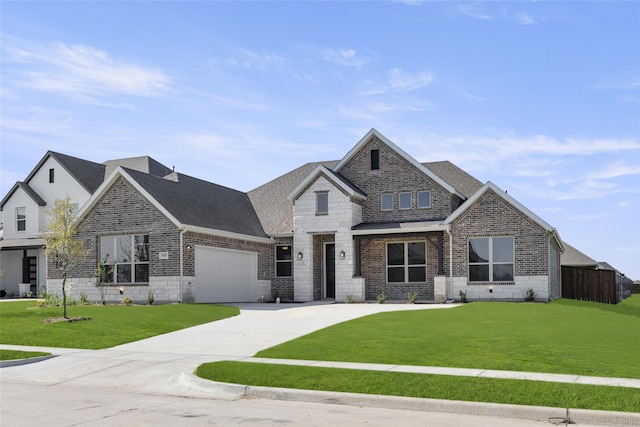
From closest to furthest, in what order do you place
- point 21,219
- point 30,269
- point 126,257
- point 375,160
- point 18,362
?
point 18,362, point 126,257, point 375,160, point 30,269, point 21,219

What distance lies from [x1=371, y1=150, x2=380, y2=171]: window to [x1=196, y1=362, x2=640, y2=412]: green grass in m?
20.7

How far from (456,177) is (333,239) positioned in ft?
24.0

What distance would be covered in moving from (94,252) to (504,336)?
2019cm

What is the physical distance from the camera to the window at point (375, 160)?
3322 centimetres

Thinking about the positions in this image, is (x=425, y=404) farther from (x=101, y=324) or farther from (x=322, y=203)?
(x=322, y=203)

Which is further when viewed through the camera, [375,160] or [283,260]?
[283,260]

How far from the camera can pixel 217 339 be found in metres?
19.1

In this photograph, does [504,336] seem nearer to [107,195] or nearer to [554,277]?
[554,277]

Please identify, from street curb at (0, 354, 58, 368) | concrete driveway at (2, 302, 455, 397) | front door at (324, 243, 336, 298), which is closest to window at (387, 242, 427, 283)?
front door at (324, 243, 336, 298)

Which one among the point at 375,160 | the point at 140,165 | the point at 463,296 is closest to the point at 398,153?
the point at 375,160

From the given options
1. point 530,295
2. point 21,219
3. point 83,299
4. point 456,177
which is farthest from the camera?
point 21,219

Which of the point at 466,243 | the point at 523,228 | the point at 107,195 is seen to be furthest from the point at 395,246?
the point at 107,195

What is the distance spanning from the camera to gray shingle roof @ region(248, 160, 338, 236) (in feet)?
116

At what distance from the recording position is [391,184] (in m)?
32.8
